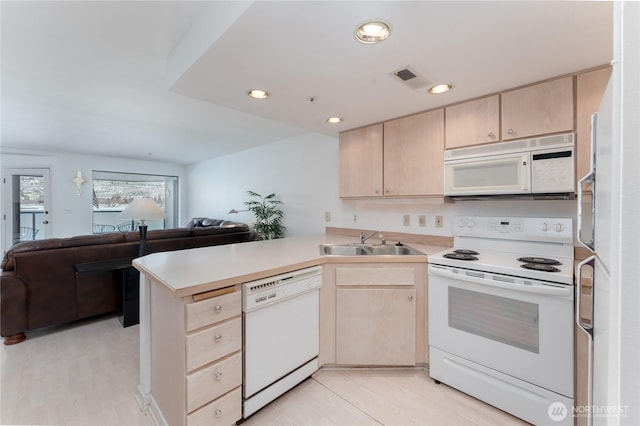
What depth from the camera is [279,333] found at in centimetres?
166

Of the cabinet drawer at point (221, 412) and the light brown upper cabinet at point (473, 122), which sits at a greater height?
the light brown upper cabinet at point (473, 122)

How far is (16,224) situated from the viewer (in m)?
5.38

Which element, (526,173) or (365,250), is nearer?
(526,173)

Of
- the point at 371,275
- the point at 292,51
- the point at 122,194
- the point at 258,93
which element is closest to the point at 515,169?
the point at 371,275

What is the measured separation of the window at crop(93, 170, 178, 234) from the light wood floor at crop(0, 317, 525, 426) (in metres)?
4.68

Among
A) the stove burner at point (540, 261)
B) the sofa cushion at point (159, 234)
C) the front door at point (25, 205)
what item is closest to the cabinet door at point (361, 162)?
the stove burner at point (540, 261)

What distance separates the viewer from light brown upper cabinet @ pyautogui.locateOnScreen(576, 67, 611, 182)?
157 centimetres

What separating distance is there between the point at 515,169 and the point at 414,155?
0.73 meters

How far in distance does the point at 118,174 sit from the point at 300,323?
681 centimetres

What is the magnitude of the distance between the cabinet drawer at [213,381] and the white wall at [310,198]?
1919 millimetres

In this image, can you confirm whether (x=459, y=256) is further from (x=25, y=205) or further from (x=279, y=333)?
(x=25, y=205)

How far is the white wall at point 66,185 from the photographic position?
212 inches

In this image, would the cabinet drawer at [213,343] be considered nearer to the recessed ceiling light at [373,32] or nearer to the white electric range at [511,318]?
the white electric range at [511,318]

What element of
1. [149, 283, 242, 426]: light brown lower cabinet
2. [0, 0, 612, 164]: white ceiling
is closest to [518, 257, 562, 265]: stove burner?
[0, 0, 612, 164]: white ceiling
